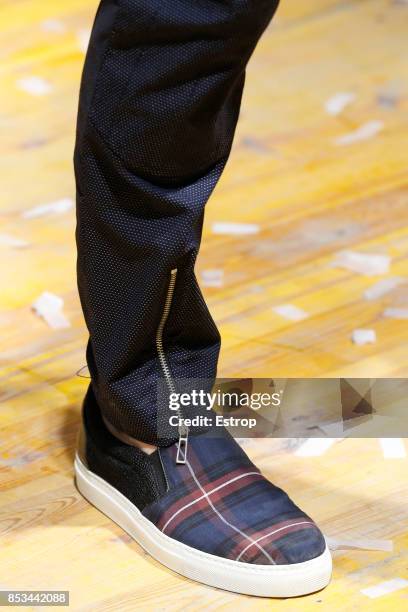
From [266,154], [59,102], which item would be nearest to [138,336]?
[266,154]

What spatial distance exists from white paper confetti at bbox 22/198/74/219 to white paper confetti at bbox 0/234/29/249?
0.06 meters

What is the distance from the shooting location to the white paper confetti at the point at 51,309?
1.62 m

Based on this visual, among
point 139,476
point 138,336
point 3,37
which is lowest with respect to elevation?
point 3,37

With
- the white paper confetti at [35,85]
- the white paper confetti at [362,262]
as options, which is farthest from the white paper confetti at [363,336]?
the white paper confetti at [35,85]

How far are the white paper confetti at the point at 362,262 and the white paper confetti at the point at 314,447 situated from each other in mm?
403

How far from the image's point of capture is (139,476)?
1237 mm

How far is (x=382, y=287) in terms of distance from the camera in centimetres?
170

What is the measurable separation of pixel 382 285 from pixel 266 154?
0.44m

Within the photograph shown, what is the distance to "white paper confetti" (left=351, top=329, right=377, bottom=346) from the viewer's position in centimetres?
A: 158

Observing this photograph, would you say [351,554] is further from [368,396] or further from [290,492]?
[368,396]

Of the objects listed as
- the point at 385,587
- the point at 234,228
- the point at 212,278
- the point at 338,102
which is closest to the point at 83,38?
the point at 338,102

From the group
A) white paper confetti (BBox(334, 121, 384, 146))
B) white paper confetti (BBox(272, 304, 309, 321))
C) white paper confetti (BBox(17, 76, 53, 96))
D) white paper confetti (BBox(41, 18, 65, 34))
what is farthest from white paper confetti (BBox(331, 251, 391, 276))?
white paper confetti (BBox(41, 18, 65, 34))

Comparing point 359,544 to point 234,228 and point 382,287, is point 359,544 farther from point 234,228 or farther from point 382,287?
point 234,228

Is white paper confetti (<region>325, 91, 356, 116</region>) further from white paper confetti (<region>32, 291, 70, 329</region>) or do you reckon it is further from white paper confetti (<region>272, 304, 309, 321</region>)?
white paper confetti (<region>32, 291, 70, 329</region>)
